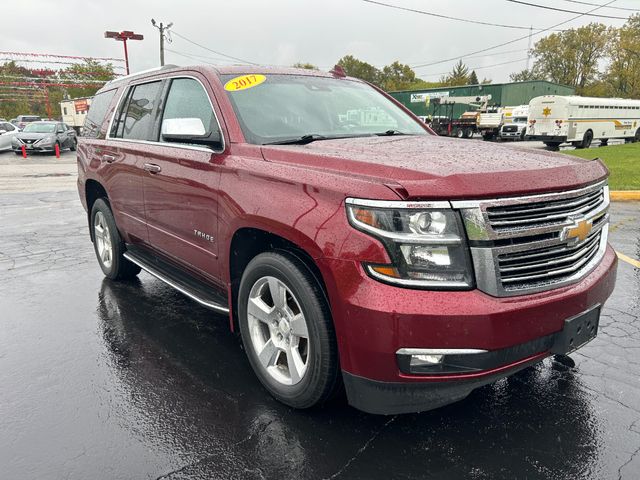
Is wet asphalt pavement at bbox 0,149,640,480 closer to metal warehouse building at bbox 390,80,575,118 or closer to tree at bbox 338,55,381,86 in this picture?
metal warehouse building at bbox 390,80,575,118

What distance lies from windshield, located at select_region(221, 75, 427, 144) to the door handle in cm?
86

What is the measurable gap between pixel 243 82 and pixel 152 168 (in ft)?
3.32

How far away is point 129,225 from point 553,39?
86798mm

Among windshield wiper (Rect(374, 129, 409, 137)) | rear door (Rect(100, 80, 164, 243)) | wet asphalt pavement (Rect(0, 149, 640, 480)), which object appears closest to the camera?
wet asphalt pavement (Rect(0, 149, 640, 480))

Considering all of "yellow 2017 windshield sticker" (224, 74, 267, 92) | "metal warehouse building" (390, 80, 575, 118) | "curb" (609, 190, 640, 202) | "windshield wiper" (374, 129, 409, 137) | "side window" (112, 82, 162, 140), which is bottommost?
"curb" (609, 190, 640, 202)

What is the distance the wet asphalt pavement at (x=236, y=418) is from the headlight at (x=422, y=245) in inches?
36.7

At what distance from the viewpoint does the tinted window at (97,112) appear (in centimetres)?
515

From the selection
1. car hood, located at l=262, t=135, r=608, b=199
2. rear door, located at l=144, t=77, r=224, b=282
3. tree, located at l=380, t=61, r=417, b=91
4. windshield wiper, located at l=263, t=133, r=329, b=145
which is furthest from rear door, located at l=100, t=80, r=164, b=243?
tree, located at l=380, t=61, r=417, b=91

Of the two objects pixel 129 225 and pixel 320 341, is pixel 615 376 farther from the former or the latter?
pixel 129 225

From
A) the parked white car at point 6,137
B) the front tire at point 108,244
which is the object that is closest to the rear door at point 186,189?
the front tire at point 108,244

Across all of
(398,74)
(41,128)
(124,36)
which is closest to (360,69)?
(398,74)

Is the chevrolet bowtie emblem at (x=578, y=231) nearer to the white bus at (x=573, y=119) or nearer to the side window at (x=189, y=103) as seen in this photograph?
the side window at (x=189, y=103)

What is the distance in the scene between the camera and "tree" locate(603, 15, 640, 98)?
217 feet

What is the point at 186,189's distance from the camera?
3484mm
